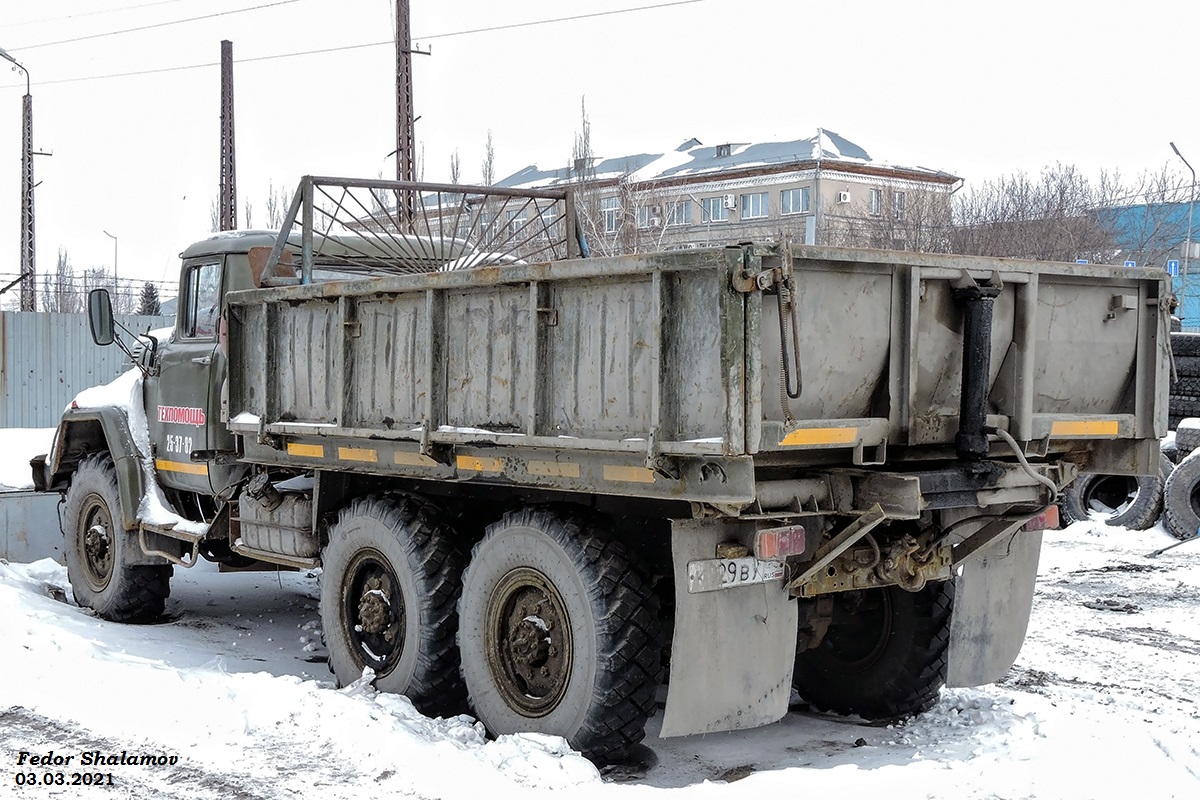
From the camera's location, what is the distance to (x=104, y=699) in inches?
245

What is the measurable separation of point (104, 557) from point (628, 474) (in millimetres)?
5684

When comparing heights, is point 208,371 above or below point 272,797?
above

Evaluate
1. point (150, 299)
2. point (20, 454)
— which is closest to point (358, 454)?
point (20, 454)

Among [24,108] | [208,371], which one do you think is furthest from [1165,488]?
[24,108]

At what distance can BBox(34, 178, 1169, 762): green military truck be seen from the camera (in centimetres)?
516

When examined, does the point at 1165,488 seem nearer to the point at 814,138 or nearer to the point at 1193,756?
the point at 1193,756

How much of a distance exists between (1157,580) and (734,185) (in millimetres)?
37942

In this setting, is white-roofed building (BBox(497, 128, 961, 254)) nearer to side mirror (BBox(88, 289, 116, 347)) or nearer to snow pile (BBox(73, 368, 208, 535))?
snow pile (BBox(73, 368, 208, 535))

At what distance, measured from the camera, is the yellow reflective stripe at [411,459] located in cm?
638

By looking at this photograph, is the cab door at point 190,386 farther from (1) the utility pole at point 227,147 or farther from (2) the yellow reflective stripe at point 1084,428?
(1) the utility pole at point 227,147

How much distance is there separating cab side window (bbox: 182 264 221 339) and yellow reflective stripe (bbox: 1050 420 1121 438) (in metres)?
5.27

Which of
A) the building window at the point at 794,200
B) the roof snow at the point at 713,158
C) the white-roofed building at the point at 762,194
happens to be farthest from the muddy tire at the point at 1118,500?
the roof snow at the point at 713,158

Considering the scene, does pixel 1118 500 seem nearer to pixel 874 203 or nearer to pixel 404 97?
pixel 404 97

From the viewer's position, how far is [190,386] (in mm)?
8578
